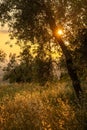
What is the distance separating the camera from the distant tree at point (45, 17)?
1742 centimetres

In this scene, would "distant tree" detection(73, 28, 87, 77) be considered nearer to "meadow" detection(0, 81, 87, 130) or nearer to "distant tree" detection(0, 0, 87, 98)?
"distant tree" detection(0, 0, 87, 98)

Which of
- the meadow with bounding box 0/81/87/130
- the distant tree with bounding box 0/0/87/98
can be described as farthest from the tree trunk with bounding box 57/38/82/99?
the meadow with bounding box 0/81/87/130

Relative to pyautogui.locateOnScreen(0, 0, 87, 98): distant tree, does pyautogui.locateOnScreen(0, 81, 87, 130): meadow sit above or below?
below

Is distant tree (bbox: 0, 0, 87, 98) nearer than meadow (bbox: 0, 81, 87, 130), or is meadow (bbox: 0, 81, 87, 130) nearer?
meadow (bbox: 0, 81, 87, 130)

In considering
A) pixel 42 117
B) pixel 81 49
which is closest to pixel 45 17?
pixel 81 49

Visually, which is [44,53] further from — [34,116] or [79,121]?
[79,121]

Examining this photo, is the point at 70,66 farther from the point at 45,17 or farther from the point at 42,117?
the point at 42,117

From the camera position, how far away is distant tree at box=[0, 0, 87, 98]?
17.4 metres

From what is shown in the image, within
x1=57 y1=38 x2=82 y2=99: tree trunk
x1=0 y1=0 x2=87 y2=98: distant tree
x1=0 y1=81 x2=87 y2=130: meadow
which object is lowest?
x1=0 y1=81 x2=87 y2=130: meadow

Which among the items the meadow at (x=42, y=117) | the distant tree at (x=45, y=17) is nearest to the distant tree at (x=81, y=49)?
the distant tree at (x=45, y=17)

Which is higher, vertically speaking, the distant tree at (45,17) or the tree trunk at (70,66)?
the distant tree at (45,17)

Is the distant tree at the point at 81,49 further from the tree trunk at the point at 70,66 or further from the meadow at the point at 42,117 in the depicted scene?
the meadow at the point at 42,117

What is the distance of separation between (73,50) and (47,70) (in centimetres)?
235

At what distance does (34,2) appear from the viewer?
57.5 feet
